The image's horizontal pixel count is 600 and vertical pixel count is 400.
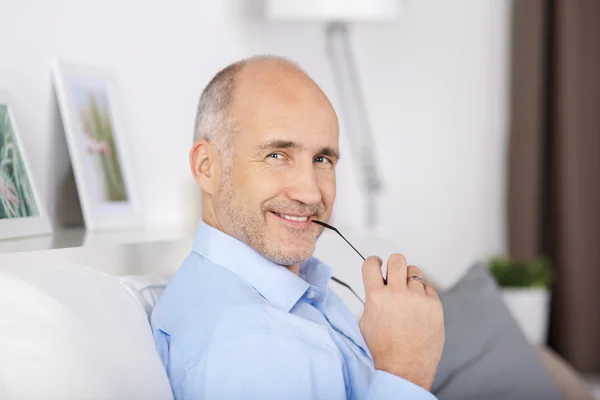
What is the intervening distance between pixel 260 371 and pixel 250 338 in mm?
45

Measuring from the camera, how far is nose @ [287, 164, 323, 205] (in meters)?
1.26

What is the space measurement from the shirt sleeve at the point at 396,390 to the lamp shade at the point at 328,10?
1.74m

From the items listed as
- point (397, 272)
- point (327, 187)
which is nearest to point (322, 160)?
point (327, 187)

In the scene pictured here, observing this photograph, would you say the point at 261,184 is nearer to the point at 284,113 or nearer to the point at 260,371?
the point at 284,113

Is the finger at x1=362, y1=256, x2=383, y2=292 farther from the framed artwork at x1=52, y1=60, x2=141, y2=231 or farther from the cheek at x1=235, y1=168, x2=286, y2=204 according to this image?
the framed artwork at x1=52, y1=60, x2=141, y2=231

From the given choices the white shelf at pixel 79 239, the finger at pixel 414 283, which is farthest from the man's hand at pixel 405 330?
the white shelf at pixel 79 239

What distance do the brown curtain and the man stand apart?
2421 millimetres

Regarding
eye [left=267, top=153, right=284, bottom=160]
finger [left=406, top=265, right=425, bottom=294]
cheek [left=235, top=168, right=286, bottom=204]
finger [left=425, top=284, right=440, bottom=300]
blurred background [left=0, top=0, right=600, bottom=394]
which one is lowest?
blurred background [left=0, top=0, right=600, bottom=394]

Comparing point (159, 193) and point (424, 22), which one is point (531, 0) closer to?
point (424, 22)

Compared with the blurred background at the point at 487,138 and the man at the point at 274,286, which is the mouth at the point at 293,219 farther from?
the blurred background at the point at 487,138

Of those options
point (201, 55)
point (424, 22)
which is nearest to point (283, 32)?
point (201, 55)

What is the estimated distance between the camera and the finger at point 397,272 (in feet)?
3.73

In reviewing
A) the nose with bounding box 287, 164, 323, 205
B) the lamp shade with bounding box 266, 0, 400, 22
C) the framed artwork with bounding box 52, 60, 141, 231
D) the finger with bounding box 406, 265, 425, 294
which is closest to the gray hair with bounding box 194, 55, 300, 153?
the nose with bounding box 287, 164, 323, 205

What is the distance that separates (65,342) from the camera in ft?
3.21
